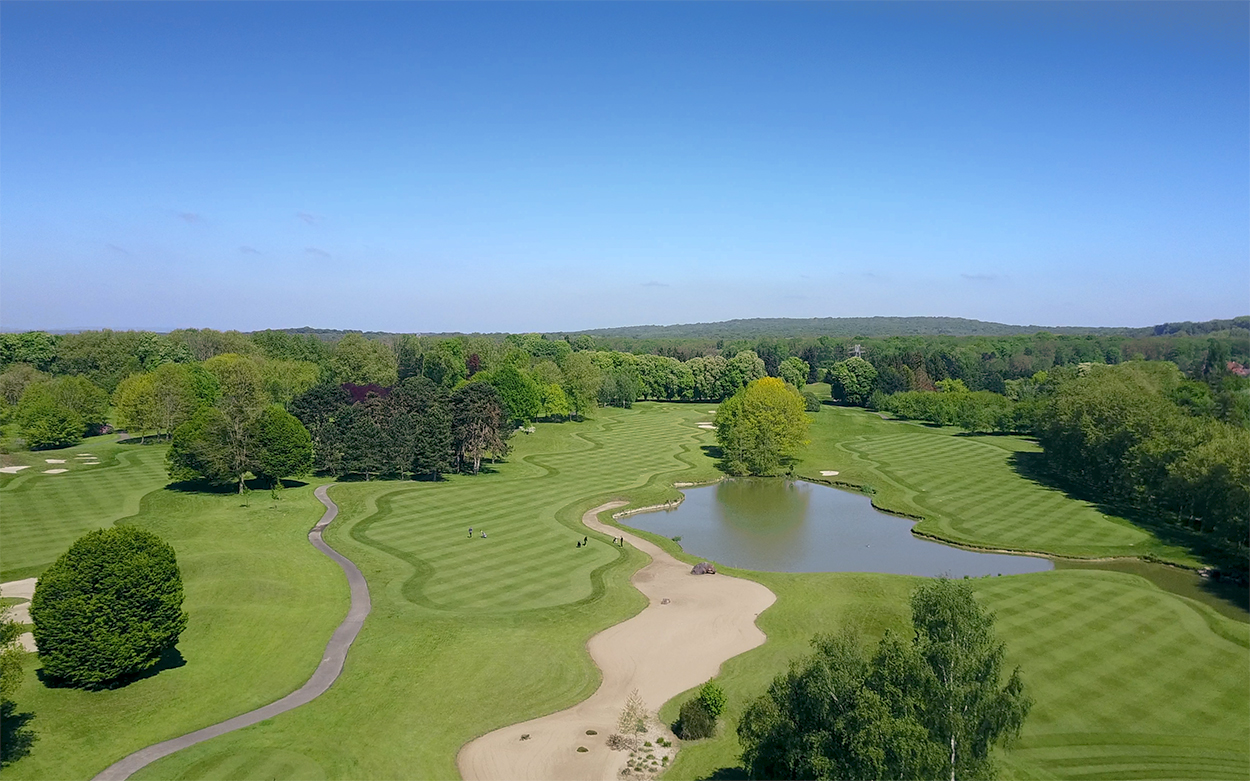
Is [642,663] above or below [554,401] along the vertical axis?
below

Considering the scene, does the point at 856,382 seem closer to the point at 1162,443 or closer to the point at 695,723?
the point at 1162,443

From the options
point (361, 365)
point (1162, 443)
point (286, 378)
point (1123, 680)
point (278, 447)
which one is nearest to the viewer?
point (1123, 680)

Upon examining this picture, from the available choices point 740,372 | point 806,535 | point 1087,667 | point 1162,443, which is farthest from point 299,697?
point 740,372

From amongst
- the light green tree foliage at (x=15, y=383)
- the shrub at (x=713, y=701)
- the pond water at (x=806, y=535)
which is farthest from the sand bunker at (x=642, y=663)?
the light green tree foliage at (x=15, y=383)

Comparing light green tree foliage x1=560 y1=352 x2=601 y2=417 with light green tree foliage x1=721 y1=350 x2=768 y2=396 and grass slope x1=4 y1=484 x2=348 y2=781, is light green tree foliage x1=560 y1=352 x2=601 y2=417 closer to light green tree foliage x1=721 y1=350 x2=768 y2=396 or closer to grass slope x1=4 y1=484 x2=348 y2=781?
light green tree foliage x1=721 y1=350 x2=768 y2=396

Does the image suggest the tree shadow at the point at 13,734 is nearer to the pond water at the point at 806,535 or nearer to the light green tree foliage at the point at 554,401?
the pond water at the point at 806,535

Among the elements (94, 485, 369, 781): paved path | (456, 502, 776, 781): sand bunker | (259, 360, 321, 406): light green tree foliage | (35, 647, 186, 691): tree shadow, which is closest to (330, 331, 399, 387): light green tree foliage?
(259, 360, 321, 406): light green tree foliage
